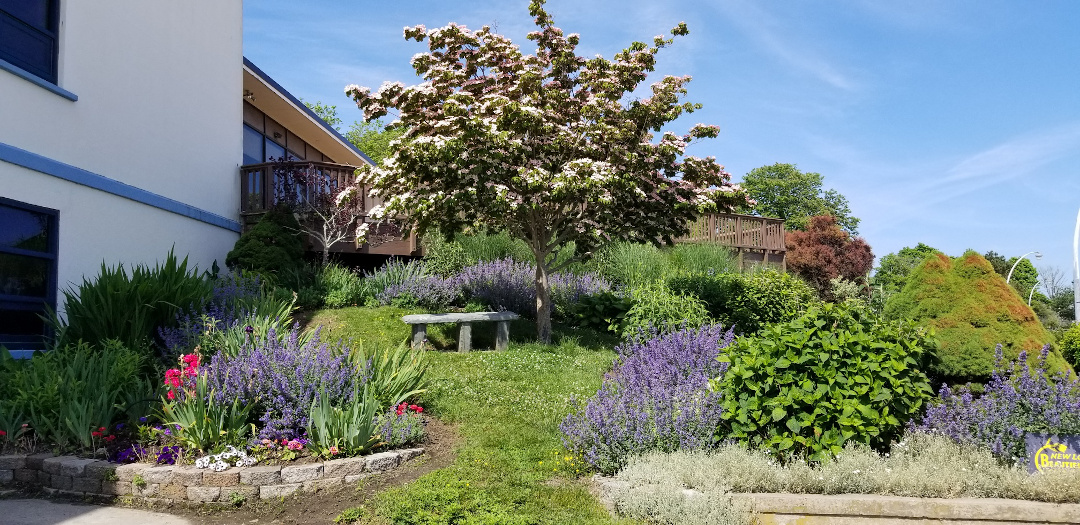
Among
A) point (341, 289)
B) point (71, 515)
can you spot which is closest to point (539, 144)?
point (341, 289)

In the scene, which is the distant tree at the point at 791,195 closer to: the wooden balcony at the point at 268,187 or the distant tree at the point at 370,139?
the distant tree at the point at 370,139

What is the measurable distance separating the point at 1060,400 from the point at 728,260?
12.1 metres

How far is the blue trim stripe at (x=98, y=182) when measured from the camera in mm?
7754

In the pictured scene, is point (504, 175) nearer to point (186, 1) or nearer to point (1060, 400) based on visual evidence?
point (186, 1)

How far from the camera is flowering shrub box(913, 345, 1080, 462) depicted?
5031 mm

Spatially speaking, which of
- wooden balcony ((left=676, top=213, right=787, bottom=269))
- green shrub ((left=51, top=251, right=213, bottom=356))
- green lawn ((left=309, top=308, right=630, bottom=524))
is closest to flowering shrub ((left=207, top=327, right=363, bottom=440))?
green lawn ((left=309, top=308, right=630, bottom=524))

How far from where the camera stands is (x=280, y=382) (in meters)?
6.06

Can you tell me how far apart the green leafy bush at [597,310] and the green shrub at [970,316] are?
17.8ft

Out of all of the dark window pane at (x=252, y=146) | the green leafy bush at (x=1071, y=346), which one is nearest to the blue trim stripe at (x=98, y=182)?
the dark window pane at (x=252, y=146)

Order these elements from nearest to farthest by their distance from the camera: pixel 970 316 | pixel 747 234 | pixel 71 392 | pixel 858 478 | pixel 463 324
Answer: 1. pixel 858 478
2. pixel 71 392
3. pixel 970 316
4. pixel 463 324
5. pixel 747 234

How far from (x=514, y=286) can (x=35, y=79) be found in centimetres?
725

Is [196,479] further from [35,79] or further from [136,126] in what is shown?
[136,126]

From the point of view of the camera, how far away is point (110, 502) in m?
5.54

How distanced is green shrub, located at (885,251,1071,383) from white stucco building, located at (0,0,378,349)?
9289mm
